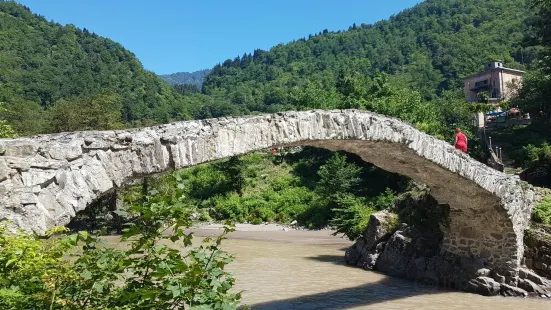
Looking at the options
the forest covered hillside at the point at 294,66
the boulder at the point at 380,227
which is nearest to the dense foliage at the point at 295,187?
the boulder at the point at 380,227

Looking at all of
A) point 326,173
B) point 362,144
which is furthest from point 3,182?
point 326,173

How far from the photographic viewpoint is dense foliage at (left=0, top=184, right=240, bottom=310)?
8.73 ft

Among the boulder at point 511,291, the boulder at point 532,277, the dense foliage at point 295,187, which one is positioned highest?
the dense foliage at point 295,187

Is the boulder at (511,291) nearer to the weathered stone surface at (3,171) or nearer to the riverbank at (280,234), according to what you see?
the riverbank at (280,234)

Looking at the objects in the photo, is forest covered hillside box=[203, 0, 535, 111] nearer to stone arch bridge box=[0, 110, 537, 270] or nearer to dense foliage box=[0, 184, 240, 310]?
stone arch bridge box=[0, 110, 537, 270]

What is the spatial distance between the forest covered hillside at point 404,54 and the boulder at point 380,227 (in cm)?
3722

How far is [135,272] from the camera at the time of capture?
2.96m

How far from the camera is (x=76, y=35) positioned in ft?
263

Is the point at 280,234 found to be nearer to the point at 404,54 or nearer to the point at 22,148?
the point at 22,148

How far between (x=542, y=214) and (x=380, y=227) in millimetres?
3639

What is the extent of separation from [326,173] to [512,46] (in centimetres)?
4759

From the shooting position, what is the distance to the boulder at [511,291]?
9.03 m

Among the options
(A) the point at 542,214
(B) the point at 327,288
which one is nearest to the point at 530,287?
(A) the point at 542,214

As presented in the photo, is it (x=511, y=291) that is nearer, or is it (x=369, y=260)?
(x=511, y=291)
